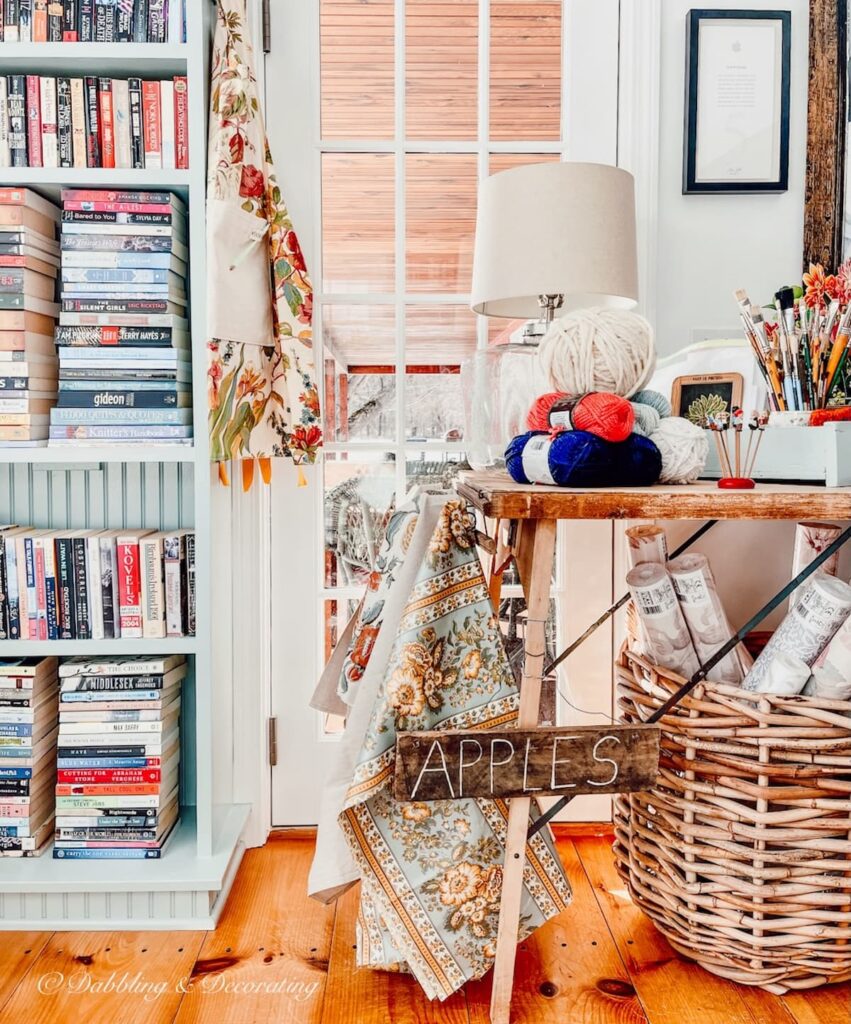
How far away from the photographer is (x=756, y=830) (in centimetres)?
126

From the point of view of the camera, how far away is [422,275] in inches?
72.8

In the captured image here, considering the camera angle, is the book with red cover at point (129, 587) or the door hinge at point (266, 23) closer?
the book with red cover at point (129, 587)

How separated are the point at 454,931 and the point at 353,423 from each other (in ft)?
3.39

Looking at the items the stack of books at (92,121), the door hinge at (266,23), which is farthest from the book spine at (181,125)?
the door hinge at (266,23)

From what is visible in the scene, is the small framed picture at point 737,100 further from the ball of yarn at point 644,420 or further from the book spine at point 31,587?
the book spine at point 31,587

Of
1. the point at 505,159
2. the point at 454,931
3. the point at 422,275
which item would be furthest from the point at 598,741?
the point at 505,159

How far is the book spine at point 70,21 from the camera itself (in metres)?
1.51

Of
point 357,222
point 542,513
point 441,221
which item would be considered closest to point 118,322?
point 357,222

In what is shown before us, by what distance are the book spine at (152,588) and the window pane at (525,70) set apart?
1.13 m

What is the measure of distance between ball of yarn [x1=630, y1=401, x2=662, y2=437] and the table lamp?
0.23 meters

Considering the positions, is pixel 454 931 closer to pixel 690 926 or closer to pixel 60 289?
pixel 690 926

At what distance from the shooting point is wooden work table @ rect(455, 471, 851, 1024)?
1.05m


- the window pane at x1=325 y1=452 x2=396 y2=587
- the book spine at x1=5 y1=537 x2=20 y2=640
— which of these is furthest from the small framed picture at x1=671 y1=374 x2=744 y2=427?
the book spine at x1=5 y1=537 x2=20 y2=640

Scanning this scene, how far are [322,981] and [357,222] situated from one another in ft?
4.76
